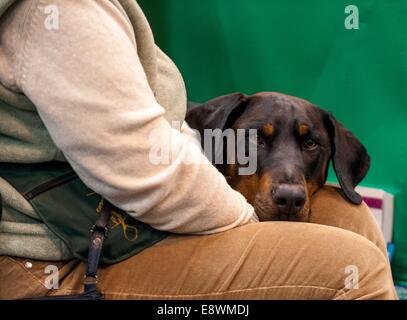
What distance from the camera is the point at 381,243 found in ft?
4.87

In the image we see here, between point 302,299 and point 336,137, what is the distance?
0.74 meters

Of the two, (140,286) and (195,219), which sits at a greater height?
(195,219)

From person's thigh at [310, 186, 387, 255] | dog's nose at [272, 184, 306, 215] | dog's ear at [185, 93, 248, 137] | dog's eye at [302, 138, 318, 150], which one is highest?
dog's ear at [185, 93, 248, 137]

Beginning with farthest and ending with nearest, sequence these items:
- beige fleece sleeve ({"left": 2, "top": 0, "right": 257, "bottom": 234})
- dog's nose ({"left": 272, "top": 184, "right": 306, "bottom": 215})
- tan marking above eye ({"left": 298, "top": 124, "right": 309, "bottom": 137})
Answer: tan marking above eye ({"left": 298, "top": 124, "right": 309, "bottom": 137}) < dog's nose ({"left": 272, "top": 184, "right": 306, "bottom": 215}) < beige fleece sleeve ({"left": 2, "top": 0, "right": 257, "bottom": 234})

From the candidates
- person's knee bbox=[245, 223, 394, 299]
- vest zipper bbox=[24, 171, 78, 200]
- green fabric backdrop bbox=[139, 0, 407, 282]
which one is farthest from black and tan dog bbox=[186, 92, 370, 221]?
green fabric backdrop bbox=[139, 0, 407, 282]

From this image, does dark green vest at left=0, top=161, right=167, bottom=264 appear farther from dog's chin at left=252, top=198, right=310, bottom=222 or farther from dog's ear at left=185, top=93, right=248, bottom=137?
dog's ear at left=185, top=93, right=248, bottom=137

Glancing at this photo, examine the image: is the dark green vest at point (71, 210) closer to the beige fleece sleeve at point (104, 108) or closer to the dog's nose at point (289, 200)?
the beige fleece sleeve at point (104, 108)

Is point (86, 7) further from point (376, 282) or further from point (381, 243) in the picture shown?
point (381, 243)

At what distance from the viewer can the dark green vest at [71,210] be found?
3.58ft

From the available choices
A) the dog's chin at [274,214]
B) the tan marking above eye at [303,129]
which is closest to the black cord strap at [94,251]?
the dog's chin at [274,214]

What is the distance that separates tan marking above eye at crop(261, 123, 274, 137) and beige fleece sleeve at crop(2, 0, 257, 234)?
0.60m

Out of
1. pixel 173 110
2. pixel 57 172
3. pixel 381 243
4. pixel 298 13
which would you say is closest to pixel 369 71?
pixel 298 13

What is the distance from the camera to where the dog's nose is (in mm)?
1444

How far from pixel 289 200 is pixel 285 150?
9.1 inches
